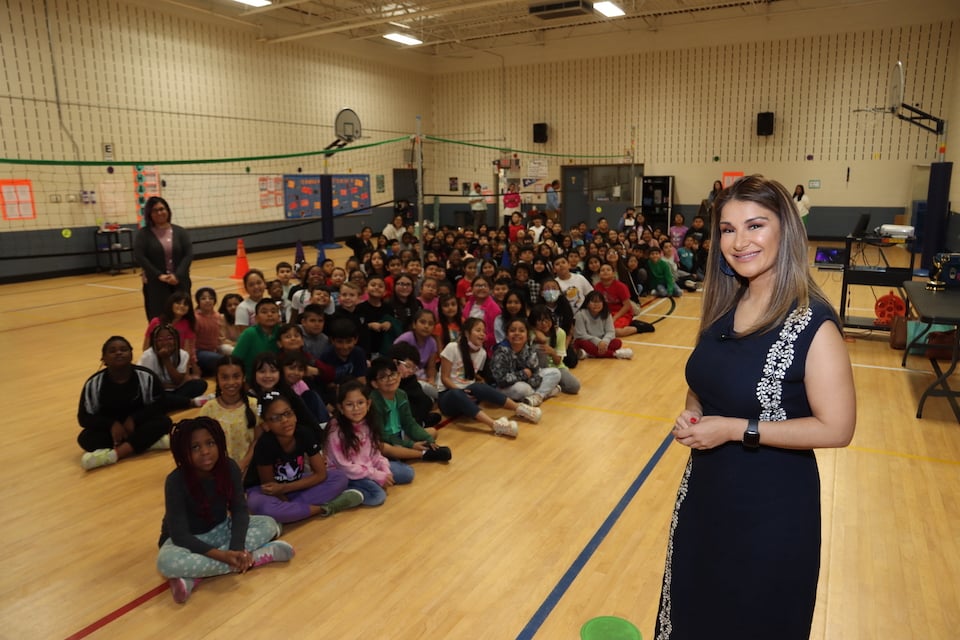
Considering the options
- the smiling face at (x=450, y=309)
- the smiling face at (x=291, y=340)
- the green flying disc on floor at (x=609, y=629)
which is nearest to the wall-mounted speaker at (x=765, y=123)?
the smiling face at (x=450, y=309)

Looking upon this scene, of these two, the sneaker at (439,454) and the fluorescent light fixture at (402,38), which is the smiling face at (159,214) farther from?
the fluorescent light fixture at (402,38)

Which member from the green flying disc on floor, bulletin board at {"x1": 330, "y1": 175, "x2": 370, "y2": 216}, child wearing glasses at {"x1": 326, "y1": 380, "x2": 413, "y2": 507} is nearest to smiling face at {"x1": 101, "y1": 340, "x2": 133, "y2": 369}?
child wearing glasses at {"x1": 326, "y1": 380, "x2": 413, "y2": 507}

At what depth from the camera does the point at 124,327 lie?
8.54 m

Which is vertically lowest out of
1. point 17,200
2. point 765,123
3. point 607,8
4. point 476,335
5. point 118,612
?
point 118,612

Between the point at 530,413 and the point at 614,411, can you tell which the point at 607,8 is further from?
the point at 530,413

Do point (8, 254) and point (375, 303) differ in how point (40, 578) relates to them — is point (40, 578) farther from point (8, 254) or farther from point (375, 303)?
point (8, 254)

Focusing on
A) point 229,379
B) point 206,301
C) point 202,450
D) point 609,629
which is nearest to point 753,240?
point 609,629

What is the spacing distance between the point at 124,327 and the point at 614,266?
6.46 meters

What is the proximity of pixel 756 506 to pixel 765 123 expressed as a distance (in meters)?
17.5

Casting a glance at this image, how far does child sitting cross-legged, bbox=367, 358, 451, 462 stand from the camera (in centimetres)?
437

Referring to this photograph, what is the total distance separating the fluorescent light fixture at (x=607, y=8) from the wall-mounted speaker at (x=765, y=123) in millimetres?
4538

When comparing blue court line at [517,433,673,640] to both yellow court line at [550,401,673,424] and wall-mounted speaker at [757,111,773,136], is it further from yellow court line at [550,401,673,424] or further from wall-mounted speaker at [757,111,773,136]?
wall-mounted speaker at [757,111,773,136]

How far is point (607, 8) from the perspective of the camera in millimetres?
15094

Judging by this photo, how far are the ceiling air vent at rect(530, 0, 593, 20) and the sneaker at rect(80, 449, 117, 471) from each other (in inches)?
525
